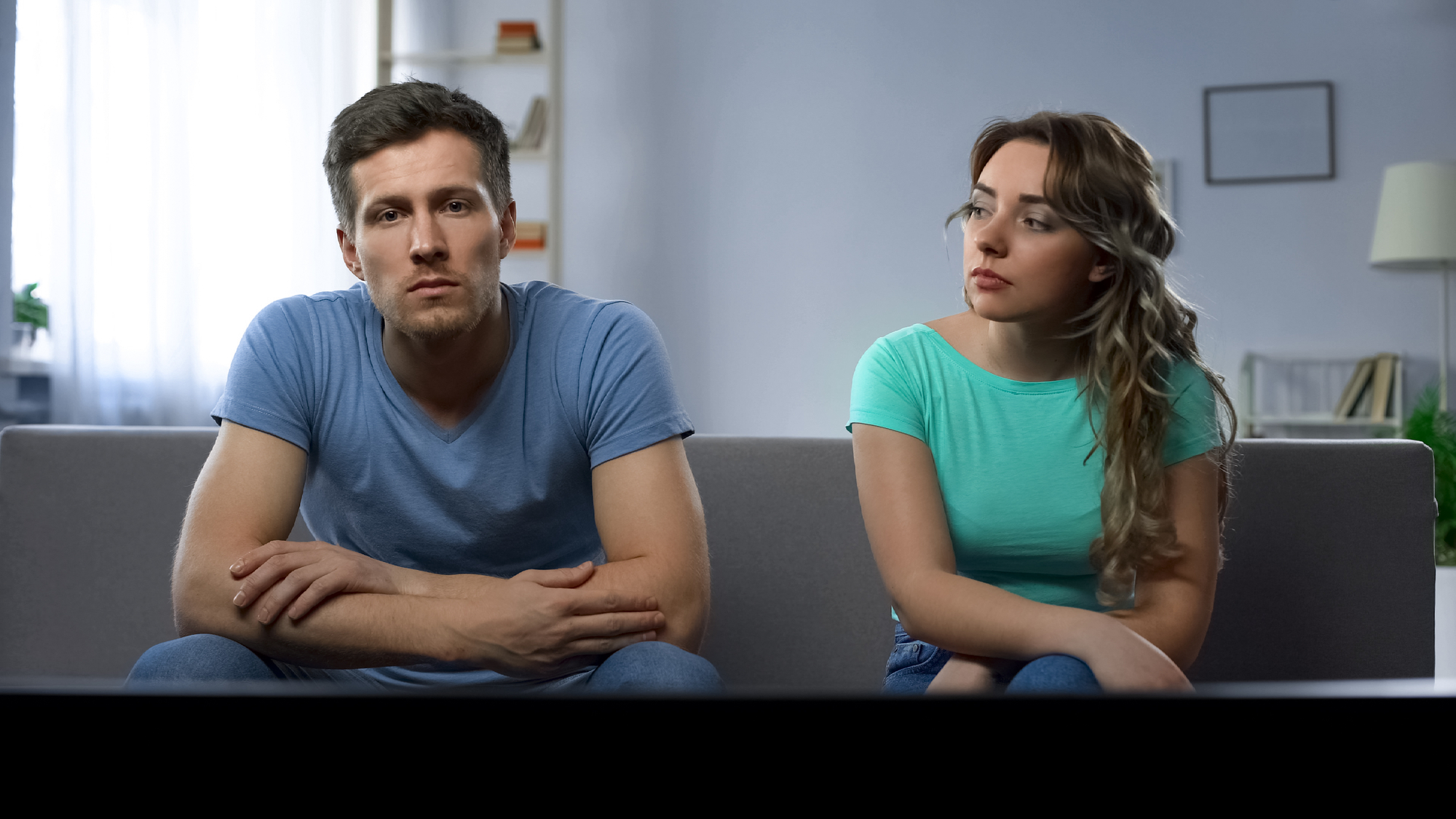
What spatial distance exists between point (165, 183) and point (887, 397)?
9.17 ft

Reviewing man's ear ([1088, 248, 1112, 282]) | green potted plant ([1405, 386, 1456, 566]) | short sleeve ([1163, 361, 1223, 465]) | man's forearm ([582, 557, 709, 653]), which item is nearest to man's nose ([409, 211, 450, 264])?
man's forearm ([582, 557, 709, 653])

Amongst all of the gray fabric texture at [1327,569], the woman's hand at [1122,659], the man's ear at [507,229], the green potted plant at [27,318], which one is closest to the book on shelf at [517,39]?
the green potted plant at [27,318]

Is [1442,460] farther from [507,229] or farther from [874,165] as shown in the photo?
[507,229]

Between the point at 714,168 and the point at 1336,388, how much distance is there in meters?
2.49

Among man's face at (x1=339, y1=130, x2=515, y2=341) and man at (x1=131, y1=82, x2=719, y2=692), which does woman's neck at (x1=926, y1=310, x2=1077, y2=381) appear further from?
man's face at (x1=339, y1=130, x2=515, y2=341)

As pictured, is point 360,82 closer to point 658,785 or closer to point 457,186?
point 457,186

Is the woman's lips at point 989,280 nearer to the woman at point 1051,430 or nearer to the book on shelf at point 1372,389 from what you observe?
the woman at point 1051,430

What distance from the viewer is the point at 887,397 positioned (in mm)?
1193

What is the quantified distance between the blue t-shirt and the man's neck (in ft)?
0.05

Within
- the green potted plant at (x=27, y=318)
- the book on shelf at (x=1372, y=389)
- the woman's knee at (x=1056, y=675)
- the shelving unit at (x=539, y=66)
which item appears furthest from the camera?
the shelving unit at (x=539, y=66)

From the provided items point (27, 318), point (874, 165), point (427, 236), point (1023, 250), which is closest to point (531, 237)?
point (874, 165)

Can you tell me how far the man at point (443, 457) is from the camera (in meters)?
1.07

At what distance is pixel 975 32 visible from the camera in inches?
157

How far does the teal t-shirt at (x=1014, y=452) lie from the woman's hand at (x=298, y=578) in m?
0.57
